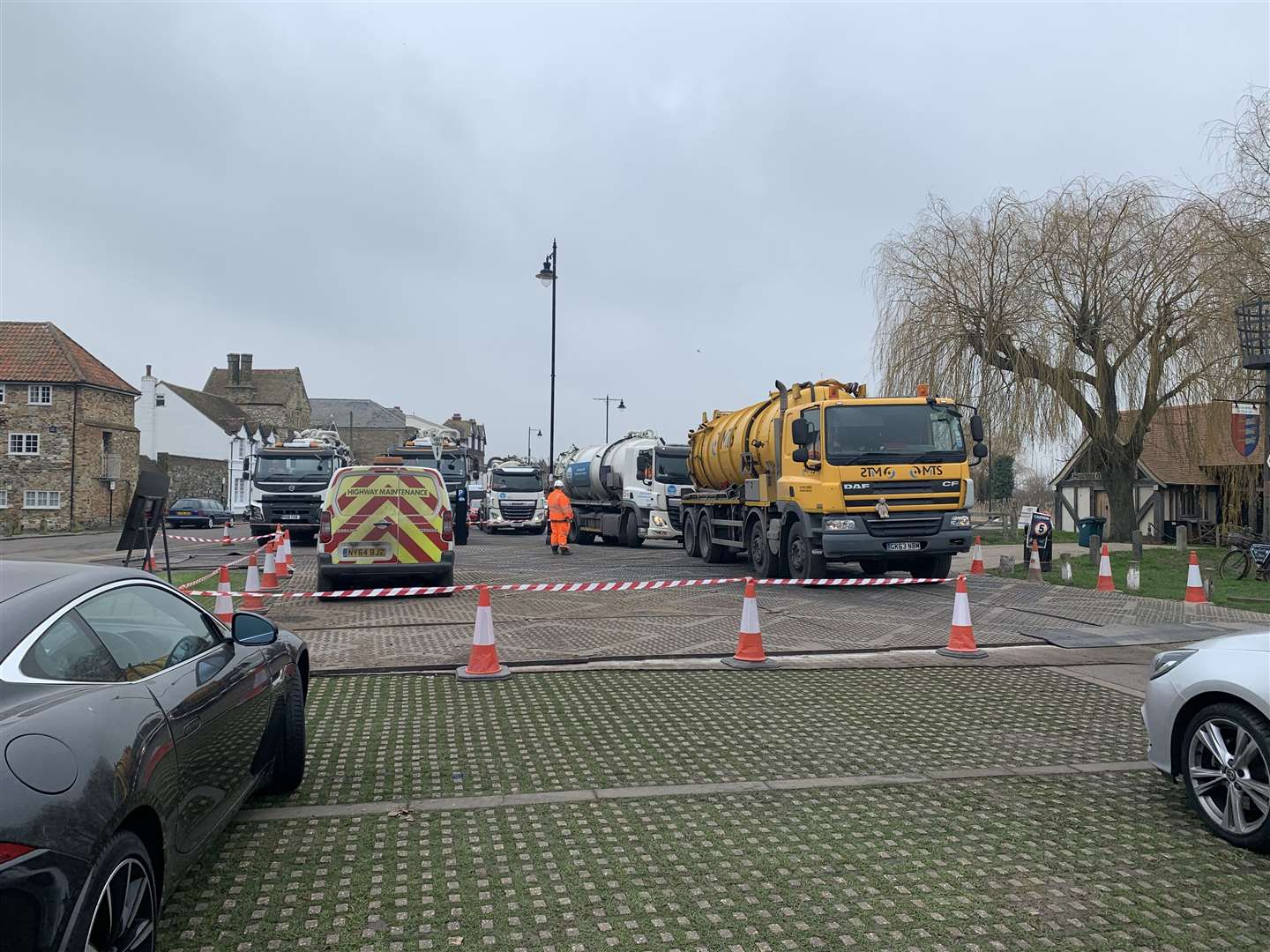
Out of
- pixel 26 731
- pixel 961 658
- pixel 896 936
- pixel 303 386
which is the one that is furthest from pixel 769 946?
pixel 303 386

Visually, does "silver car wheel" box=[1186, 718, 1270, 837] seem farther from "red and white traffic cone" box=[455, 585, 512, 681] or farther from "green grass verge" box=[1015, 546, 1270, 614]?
"green grass verge" box=[1015, 546, 1270, 614]

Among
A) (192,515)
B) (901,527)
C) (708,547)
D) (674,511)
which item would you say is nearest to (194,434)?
(192,515)

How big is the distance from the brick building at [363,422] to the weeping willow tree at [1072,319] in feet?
272

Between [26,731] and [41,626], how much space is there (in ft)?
1.94

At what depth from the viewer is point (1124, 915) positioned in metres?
3.60

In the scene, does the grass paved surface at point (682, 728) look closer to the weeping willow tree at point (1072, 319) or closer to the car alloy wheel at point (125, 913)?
the car alloy wheel at point (125, 913)

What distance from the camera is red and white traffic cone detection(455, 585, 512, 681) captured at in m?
7.99

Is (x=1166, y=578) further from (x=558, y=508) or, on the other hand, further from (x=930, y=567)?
(x=558, y=508)

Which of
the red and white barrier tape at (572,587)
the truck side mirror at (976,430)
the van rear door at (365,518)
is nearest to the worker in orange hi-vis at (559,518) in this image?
the red and white barrier tape at (572,587)

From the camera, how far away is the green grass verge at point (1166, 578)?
14.4 metres

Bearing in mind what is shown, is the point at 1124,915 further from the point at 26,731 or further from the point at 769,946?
the point at 26,731

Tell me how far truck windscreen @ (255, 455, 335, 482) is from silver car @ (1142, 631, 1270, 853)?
23.9 metres

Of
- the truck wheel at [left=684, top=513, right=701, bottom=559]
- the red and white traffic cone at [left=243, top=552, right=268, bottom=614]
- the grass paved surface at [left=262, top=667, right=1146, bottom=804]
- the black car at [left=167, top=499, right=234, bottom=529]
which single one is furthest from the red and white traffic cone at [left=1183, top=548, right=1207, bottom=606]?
the black car at [left=167, top=499, right=234, bottom=529]

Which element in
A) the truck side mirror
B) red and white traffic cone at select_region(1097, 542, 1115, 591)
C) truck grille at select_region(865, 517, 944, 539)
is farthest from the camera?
red and white traffic cone at select_region(1097, 542, 1115, 591)
